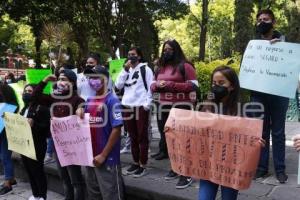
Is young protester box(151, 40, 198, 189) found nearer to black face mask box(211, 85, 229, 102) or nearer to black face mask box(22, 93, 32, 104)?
black face mask box(211, 85, 229, 102)

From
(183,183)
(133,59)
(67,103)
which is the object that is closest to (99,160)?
(67,103)

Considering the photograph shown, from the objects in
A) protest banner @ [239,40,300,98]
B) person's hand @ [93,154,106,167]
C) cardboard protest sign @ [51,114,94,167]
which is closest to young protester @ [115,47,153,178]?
cardboard protest sign @ [51,114,94,167]

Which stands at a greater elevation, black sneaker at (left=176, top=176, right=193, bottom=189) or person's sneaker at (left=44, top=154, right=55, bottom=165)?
black sneaker at (left=176, top=176, right=193, bottom=189)

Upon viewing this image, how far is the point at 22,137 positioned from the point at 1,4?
19989mm

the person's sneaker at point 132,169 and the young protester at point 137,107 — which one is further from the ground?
the young protester at point 137,107

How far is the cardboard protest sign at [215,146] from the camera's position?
3342 millimetres

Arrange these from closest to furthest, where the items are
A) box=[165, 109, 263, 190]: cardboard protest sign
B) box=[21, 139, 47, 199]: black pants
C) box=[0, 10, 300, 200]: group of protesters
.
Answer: box=[165, 109, 263, 190]: cardboard protest sign
box=[0, 10, 300, 200]: group of protesters
box=[21, 139, 47, 199]: black pants

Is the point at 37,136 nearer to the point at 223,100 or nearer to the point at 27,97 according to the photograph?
the point at 27,97

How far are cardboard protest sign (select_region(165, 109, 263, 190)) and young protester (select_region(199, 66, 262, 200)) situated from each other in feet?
0.33

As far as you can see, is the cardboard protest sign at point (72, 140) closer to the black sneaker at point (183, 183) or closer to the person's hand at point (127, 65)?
the black sneaker at point (183, 183)

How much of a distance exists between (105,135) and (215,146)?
130 centimetres

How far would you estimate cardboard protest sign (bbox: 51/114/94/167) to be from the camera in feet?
14.7

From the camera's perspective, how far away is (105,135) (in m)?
4.36

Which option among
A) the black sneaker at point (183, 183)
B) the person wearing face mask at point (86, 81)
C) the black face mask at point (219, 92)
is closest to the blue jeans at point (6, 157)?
the person wearing face mask at point (86, 81)
